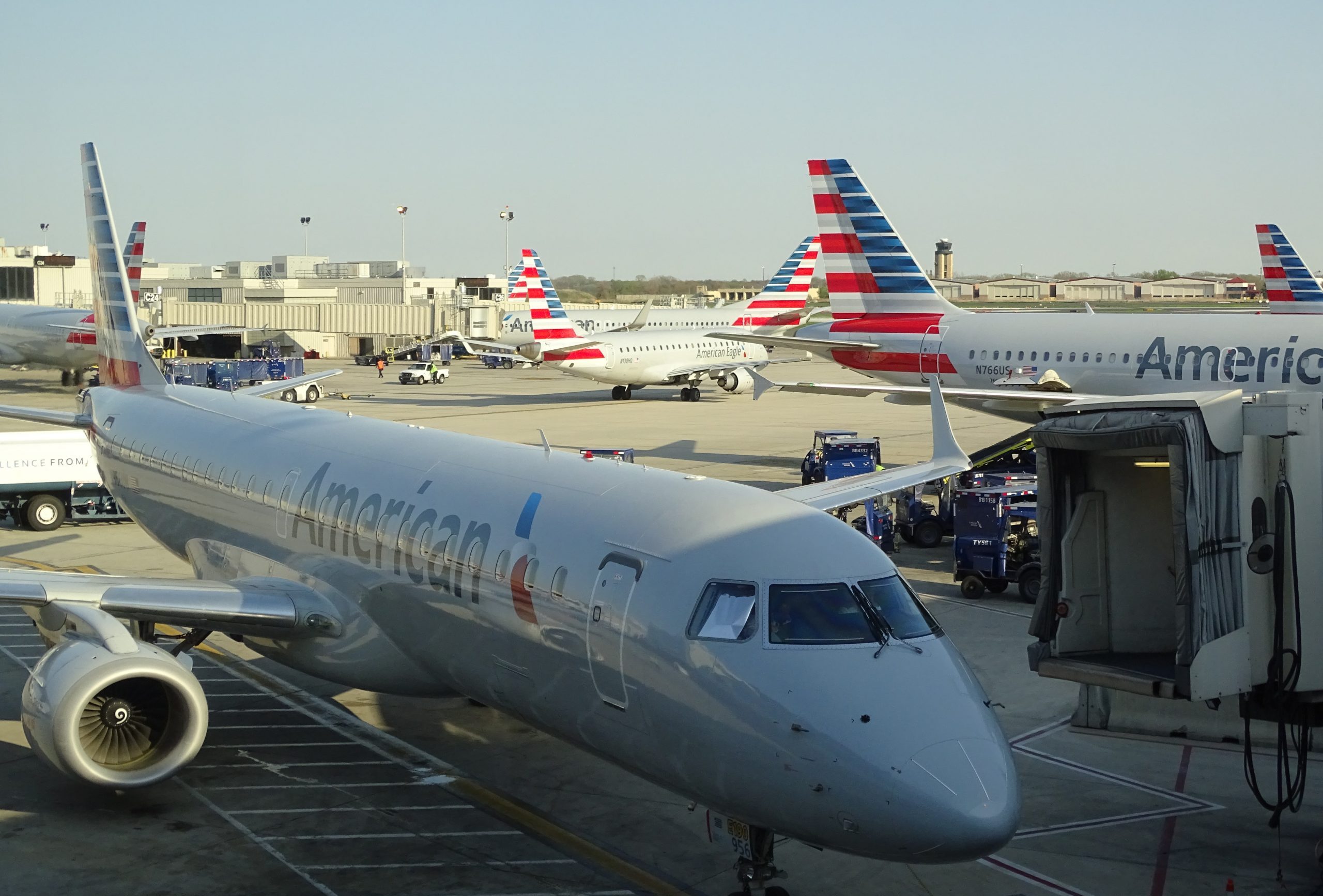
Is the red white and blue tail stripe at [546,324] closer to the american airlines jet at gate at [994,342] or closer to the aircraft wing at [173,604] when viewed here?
the american airlines jet at gate at [994,342]

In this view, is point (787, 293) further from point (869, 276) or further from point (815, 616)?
point (815, 616)

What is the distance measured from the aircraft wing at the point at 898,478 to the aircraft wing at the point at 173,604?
6.86 m

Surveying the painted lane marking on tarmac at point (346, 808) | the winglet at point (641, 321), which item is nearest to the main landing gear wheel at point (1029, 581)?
the painted lane marking on tarmac at point (346, 808)

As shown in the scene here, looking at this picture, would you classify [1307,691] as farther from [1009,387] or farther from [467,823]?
[1009,387]

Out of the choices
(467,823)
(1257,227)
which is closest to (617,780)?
→ (467,823)

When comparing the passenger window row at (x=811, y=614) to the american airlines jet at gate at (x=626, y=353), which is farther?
the american airlines jet at gate at (x=626, y=353)

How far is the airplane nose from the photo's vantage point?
32.4 feet

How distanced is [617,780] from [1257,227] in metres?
45.2

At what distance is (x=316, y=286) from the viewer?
154375 mm

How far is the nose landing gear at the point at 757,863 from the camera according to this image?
1173 centimetres

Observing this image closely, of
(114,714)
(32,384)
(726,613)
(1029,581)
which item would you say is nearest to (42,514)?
(114,714)

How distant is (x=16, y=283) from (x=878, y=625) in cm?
11695

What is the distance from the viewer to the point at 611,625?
39.8 ft

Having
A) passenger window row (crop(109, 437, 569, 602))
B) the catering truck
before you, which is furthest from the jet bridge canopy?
the catering truck
